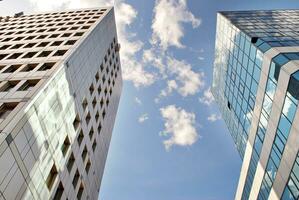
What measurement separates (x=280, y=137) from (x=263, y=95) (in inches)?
213

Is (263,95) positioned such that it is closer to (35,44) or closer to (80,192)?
(80,192)

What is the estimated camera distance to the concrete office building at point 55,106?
20766 millimetres

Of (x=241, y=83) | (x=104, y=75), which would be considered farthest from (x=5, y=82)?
(x=241, y=83)

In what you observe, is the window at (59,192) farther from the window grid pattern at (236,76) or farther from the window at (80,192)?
the window grid pattern at (236,76)

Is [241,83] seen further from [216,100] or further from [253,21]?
[216,100]

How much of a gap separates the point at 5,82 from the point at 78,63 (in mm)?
8956

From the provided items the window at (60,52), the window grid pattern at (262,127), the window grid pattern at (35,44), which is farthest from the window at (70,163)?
the window grid pattern at (262,127)

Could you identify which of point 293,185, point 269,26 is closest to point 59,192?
point 293,185

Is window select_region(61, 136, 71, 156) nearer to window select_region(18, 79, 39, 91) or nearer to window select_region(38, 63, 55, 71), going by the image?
window select_region(18, 79, 39, 91)

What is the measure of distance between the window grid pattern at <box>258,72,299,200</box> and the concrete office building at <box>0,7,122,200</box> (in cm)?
2080

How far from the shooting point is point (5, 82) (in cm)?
2625

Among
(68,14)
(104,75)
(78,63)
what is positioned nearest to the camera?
(78,63)

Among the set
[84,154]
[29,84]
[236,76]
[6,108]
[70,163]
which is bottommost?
[84,154]

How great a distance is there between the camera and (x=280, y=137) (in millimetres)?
25172
